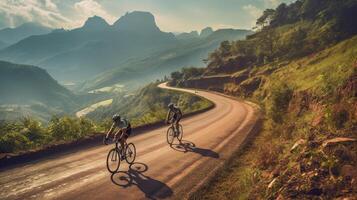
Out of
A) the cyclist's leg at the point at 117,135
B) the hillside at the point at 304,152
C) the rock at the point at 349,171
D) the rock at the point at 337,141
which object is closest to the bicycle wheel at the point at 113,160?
the cyclist's leg at the point at 117,135

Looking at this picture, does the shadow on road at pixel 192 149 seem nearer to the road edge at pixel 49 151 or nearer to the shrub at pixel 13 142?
the road edge at pixel 49 151

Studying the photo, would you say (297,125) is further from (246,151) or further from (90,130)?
(90,130)

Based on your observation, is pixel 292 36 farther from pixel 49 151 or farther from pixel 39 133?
pixel 49 151

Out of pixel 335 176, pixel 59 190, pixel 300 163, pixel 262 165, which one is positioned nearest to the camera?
pixel 335 176

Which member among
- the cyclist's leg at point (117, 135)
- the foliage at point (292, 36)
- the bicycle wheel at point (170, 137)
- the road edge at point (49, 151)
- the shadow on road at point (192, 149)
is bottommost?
the shadow on road at point (192, 149)

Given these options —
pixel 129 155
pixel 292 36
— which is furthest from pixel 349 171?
pixel 292 36

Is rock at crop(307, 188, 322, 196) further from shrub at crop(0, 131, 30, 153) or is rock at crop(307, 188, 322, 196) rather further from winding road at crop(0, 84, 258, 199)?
shrub at crop(0, 131, 30, 153)

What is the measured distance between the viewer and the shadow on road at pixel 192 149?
18.1m

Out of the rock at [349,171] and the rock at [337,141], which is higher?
the rock at [337,141]

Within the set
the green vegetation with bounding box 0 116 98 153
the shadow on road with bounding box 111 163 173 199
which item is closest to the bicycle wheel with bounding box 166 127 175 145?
the green vegetation with bounding box 0 116 98 153

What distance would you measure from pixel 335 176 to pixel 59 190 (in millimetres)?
9163

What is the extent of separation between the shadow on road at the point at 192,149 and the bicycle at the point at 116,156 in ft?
13.3

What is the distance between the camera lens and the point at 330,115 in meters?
14.1

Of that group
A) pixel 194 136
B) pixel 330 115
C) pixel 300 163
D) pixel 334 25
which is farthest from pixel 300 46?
pixel 300 163
